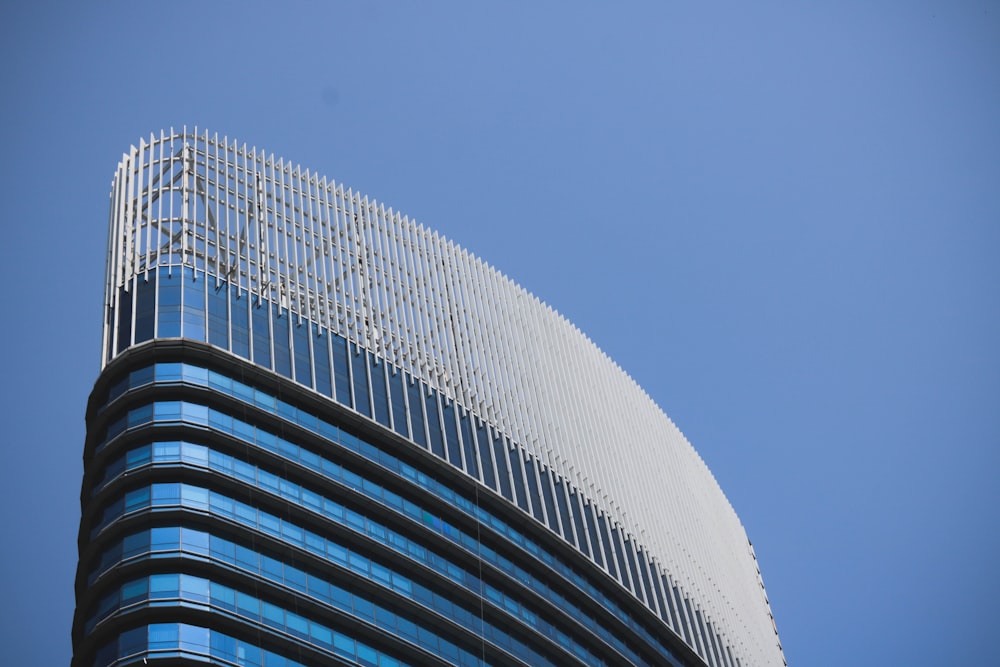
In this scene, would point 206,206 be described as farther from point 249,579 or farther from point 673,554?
point 673,554

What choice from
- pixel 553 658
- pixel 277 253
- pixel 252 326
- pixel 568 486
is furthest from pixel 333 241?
pixel 553 658

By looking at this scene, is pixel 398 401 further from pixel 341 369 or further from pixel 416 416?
pixel 341 369

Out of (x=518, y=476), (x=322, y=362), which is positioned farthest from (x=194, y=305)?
(x=518, y=476)

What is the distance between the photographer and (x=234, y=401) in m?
95.1

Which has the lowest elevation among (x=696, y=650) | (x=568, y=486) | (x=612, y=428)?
(x=696, y=650)

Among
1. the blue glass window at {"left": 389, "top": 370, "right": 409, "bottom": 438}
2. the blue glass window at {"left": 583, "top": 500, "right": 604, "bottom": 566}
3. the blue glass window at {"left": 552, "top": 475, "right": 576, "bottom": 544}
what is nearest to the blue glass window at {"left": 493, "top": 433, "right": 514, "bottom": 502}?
the blue glass window at {"left": 552, "top": 475, "right": 576, "bottom": 544}

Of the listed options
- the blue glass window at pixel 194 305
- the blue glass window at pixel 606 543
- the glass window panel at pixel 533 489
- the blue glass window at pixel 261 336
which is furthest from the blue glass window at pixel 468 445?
the blue glass window at pixel 194 305

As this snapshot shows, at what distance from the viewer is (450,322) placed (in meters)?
113

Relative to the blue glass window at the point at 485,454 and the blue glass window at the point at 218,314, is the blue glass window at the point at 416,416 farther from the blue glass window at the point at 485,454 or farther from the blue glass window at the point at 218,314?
the blue glass window at the point at 218,314

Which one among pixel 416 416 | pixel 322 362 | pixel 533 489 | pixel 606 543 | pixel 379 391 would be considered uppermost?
pixel 322 362

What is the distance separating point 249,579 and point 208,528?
357 cm

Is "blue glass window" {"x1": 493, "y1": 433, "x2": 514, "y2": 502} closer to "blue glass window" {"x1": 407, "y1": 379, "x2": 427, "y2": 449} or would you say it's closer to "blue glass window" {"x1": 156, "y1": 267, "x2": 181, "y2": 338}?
"blue glass window" {"x1": 407, "y1": 379, "x2": 427, "y2": 449}

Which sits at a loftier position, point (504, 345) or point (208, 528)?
point (504, 345)

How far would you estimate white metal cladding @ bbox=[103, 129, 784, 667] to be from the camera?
340ft
